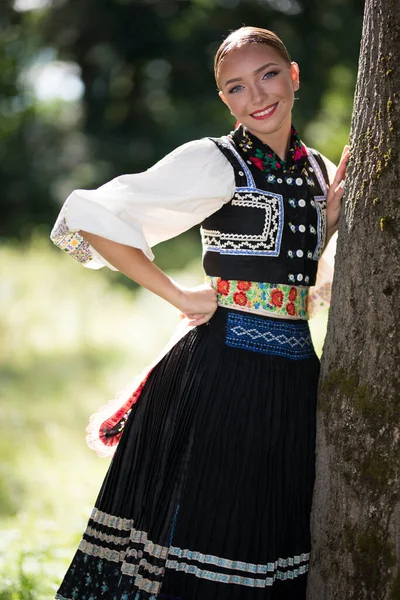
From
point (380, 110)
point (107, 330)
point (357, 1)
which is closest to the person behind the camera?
point (380, 110)

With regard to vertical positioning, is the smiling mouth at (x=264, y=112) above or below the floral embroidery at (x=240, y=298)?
above

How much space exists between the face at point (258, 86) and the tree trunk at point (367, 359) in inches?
8.6

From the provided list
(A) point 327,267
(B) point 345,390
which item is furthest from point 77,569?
(A) point 327,267

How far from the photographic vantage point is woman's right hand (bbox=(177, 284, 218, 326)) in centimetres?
201

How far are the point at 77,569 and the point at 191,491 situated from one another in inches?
→ 16.5

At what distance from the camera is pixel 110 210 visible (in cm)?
191

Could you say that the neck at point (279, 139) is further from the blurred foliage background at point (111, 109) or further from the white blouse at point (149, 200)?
the blurred foliage background at point (111, 109)

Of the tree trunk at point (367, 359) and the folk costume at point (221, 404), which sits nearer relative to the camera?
the tree trunk at point (367, 359)

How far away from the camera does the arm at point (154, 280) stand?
194cm

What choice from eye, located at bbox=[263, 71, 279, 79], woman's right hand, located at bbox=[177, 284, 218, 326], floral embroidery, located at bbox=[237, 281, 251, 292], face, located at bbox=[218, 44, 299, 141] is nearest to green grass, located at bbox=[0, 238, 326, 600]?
woman's right hand, located at bbox=[177, 284, 218, 326]

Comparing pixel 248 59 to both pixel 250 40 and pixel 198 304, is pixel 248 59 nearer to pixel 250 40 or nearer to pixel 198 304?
pixel 250 40

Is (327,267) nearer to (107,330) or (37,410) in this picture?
(37,410)

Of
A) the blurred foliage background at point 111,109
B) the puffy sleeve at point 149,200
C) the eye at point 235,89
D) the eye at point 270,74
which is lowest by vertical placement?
the puffy sleeve at point 149,200

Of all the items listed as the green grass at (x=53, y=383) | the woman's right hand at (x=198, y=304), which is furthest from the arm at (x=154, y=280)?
the green grass at (x=53, y=383)
